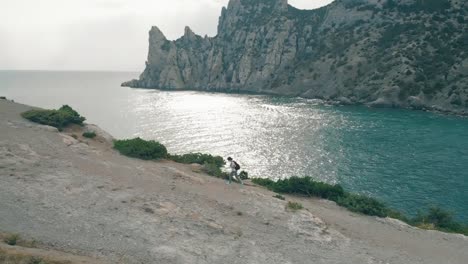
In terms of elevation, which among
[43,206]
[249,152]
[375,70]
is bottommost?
[249,152]

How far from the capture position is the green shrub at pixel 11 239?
1555 centimetres

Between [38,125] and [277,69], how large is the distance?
560ft

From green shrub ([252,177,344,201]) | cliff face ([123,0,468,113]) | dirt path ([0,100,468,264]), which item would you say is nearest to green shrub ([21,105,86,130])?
dirt path ([0,100,468,264])

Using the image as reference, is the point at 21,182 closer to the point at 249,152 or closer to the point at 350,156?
the point at 249,152

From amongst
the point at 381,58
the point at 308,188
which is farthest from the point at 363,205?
the point at 381,58

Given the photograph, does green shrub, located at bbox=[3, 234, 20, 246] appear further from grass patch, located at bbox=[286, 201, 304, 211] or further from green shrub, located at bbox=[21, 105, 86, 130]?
green shrub, located at bbox=[21, 105, 86, 130]

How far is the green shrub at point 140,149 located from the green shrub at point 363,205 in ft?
55.7

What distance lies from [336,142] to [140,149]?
4877 centimetres

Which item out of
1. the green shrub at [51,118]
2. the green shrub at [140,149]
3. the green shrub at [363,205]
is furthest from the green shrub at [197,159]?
the green shrub at [363,205]

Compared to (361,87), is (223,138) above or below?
below

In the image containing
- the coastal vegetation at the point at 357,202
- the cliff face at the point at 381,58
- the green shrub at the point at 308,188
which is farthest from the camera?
the cliff face at the point at 381,58

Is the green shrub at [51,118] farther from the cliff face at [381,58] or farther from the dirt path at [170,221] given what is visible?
the cliff face at [381,58]

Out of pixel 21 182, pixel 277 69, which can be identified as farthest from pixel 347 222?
pixel 277 69

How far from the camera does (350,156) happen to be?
61.4 meters
